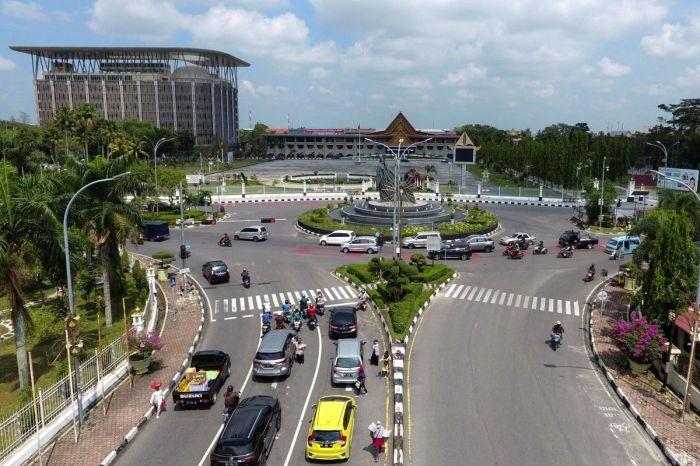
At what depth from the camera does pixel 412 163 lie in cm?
17788

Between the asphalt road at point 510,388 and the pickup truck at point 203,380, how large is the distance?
305 inches

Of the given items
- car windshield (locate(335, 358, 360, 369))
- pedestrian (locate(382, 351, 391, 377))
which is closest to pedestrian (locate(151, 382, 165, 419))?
car windshield (locate(335, 358, 360, 369))

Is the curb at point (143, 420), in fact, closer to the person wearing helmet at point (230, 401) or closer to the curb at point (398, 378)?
the person wearing helmet at point (230, 401)

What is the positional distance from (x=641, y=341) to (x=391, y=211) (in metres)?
37.7

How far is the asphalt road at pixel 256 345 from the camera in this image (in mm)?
18109

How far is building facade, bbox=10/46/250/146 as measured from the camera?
6447 inches

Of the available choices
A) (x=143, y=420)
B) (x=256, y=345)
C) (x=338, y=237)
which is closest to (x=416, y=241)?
(x=338, y=237)

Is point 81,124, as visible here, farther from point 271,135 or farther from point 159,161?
point 271,135

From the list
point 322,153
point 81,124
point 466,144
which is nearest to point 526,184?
point 466,144

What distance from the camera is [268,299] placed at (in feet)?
116

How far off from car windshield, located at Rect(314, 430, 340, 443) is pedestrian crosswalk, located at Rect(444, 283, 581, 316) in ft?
64.8

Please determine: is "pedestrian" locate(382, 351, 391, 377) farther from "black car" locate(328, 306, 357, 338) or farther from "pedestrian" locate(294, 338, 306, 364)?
"black car" locate(328, 306, 357, 338)

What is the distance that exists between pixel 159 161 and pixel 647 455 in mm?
134084

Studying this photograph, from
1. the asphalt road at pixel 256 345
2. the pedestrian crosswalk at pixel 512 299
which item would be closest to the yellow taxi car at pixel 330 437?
the asphalt road at pixel 256 345
